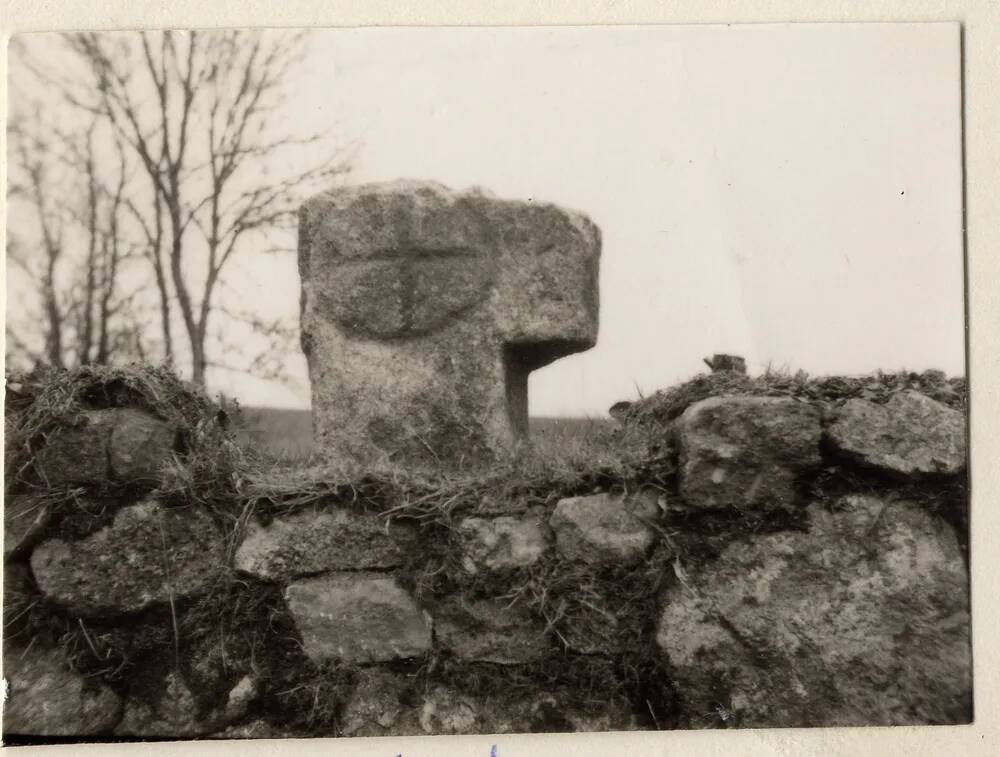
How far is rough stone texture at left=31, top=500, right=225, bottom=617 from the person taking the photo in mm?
2074

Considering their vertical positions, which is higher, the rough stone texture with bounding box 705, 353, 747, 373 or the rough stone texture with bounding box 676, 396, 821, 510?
the rough stone texture with bounding box 705, 353, 747, 373

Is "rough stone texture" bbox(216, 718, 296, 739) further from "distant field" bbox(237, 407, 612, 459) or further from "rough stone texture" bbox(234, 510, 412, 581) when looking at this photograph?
"distant field" bbox(237, 407, 612, 459)

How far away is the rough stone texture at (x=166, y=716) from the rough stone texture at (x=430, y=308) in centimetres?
79

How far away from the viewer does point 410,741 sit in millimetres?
2098

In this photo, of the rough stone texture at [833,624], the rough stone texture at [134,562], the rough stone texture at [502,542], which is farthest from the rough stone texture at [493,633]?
the rough stone texture at [134,562]

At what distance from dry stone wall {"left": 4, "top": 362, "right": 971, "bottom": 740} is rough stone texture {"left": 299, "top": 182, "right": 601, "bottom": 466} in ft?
0.72

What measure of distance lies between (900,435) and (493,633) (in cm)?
119

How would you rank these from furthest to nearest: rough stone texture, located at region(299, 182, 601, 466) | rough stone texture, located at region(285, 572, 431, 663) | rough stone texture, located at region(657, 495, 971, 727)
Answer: rough stone texture, located at region(299, 182, 601, 466) → rough stone texture, located at region(285, 572, 431, 663) → rough stone texture, located at region(657, 495, 971, 727)

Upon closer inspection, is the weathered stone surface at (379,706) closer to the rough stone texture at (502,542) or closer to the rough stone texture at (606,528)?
the rough stone texture at (502,542)

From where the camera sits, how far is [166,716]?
2.12 metres

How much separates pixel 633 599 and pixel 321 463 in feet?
3.29

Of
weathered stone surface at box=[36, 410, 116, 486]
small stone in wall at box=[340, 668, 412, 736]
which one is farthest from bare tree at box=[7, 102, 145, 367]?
small stone in wall at box=[340, 668, 412, 736]

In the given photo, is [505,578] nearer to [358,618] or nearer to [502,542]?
[502,542]

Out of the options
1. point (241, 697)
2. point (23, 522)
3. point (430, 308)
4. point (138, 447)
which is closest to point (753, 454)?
point (430, 308)
